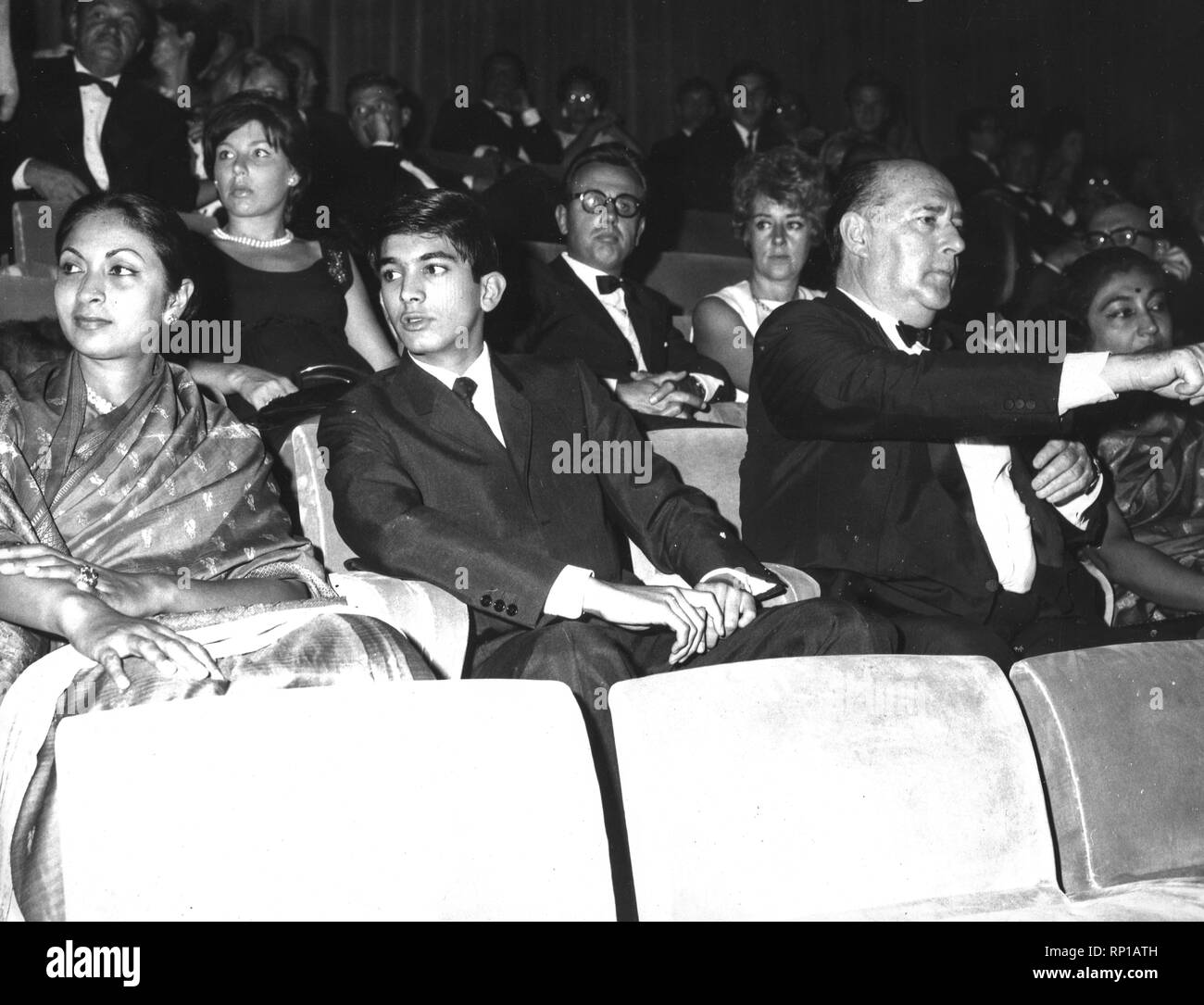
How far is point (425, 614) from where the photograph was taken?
1783 millimetres

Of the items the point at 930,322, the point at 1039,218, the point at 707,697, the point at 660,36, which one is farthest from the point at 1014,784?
the point at 660,36

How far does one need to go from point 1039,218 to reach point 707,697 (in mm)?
4596

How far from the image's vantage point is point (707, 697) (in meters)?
1.27

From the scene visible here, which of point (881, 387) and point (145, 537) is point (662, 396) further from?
point (145, 537)

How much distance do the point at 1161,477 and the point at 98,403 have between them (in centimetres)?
199

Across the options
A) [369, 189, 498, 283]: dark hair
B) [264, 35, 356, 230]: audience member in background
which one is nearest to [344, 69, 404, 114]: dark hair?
[264, 35, 356, 230]: audience member in background

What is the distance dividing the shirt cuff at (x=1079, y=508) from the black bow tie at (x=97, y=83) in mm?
2674

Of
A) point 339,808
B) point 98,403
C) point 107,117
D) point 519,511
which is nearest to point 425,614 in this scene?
point 519,511

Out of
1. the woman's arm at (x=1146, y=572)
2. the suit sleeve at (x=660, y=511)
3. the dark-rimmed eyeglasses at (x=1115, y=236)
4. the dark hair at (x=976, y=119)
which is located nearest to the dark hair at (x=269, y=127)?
the suit sleeve at (x=660, y=511)

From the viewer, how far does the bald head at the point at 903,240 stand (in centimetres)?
222

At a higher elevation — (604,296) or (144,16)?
(144,16)

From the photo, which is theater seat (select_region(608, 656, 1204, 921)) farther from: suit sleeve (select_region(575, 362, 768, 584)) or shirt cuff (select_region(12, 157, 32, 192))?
shirt cuff (select_region(12, 157, 32, 192))

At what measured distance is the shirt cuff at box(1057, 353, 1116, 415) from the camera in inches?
70.9

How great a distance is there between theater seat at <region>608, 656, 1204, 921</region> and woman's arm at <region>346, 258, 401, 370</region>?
1700 mm
